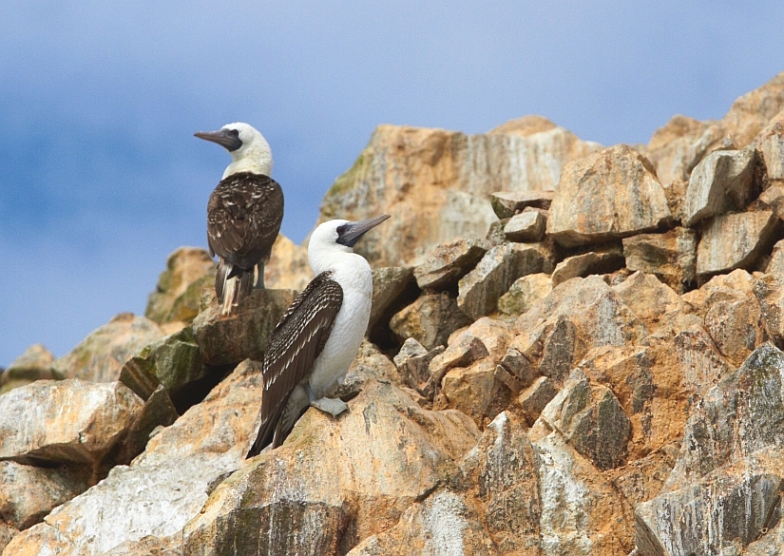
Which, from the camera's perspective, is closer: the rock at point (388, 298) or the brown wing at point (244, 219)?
the brown wing at point (244, 219)

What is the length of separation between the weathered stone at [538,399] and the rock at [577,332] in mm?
229

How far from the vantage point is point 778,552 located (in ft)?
31.6

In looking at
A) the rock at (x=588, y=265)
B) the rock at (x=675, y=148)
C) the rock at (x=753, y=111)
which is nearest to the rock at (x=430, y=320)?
the rock at (x=588, y=265)

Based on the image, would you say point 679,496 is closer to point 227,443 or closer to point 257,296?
point 227,443

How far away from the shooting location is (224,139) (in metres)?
18.9

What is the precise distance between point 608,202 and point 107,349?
9.76 meters

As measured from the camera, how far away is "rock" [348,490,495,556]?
1086cm

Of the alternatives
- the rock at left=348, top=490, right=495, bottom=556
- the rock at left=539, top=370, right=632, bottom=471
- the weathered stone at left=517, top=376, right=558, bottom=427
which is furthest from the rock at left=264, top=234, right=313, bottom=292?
the rock at left=348, top=490, right=495, bottom=556

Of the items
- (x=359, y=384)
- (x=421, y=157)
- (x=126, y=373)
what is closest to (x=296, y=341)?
(x=359, y=384)

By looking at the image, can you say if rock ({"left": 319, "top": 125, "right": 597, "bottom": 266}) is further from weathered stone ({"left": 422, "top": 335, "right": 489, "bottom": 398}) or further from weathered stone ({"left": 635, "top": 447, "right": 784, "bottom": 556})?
weathered stone ({"left": 635, "top": 447, "right": 784, "bottom": 556})

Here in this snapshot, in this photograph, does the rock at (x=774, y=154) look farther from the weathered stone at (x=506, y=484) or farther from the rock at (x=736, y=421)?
the weathered stone at (x=506, y=484)

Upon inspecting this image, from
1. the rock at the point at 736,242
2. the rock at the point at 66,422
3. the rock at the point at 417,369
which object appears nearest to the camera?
the rock at the point at 417,369

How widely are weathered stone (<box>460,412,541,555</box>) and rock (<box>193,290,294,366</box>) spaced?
5.67 meters

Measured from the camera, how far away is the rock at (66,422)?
15.5 metres
